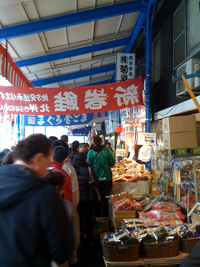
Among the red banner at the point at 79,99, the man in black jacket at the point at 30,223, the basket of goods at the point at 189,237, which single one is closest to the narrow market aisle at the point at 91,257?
the basket of goods at the point at 189,237

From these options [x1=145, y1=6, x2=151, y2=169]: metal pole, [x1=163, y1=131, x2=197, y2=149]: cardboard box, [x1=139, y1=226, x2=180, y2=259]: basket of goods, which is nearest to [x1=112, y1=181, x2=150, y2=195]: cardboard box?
[x1=145, y1=6, x2=151, y2=169]: metal pole

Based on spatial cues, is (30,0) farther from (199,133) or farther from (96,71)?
(96,71)

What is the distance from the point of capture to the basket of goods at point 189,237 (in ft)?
8.57

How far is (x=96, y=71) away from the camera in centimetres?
1091

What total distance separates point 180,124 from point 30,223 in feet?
10.8

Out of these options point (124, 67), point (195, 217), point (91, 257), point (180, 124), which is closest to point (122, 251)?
point (195, 217)

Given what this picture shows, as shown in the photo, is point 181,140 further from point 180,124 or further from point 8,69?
point 8,69

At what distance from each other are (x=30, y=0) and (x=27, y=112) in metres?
2.82

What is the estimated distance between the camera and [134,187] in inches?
234

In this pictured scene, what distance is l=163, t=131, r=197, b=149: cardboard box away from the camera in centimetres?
384

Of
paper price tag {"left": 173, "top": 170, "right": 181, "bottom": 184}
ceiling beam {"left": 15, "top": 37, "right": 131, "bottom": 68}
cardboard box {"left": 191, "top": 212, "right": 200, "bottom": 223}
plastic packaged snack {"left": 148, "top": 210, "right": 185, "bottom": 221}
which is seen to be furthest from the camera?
ceiling beam {"left": 15, "top": 37, "right": 131, "bottom": 68}

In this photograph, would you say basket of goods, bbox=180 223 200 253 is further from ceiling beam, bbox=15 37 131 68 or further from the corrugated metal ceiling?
ceiling beam, bbox=15 37 131 68

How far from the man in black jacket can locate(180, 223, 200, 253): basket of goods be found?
195 cm

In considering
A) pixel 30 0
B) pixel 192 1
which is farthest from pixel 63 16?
pixel 192 1
